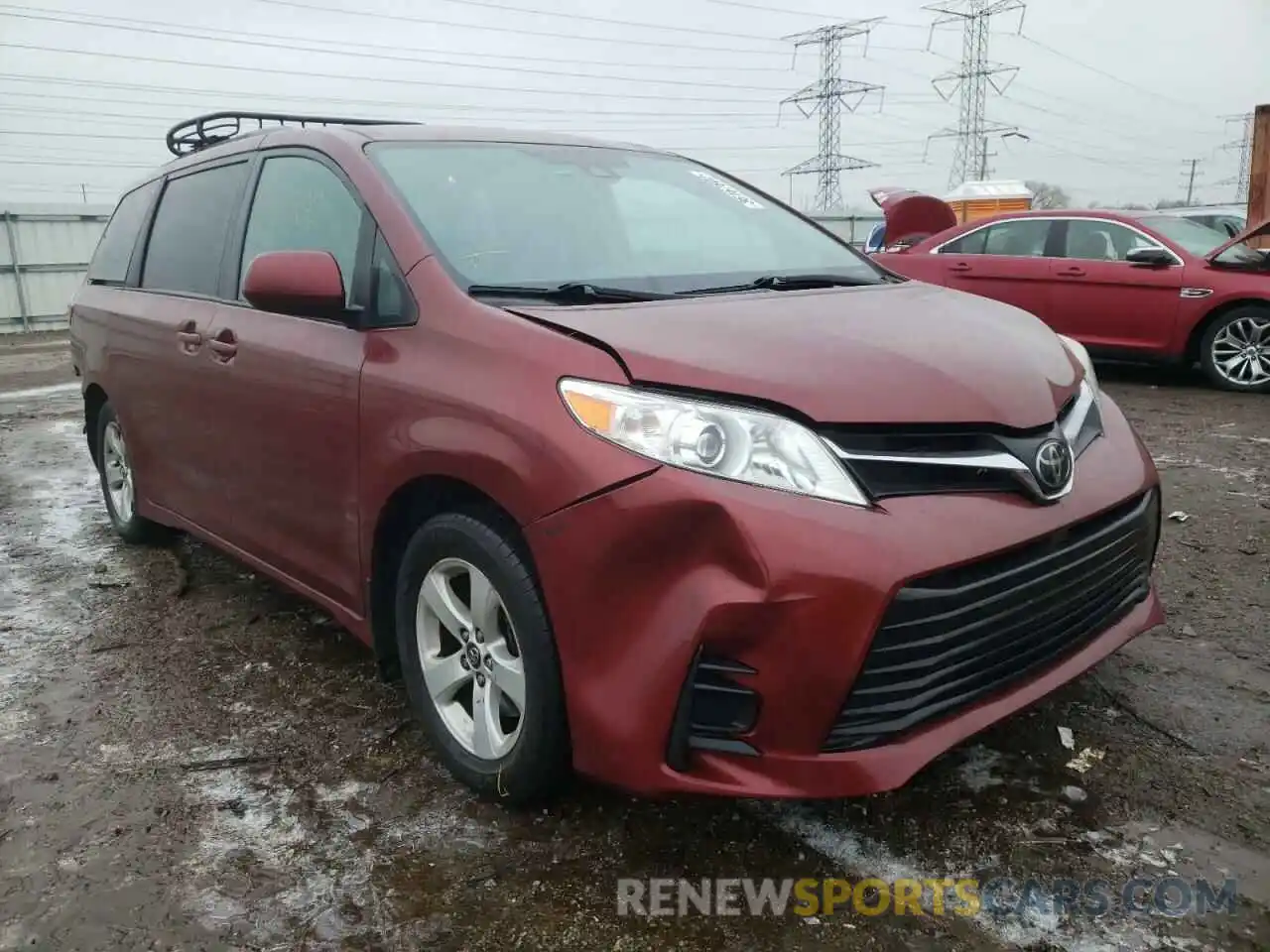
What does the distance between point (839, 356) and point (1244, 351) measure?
7.05 m

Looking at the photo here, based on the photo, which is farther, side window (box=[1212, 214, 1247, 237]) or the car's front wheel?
side window (box=[1212, 214, 1247, 237])

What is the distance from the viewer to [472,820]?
7.79 ft

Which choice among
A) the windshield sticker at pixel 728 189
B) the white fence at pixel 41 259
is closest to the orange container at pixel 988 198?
the white fence at pixel 41 259

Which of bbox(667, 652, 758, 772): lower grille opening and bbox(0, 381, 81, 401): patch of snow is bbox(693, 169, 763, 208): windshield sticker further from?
bbox(0, 381, 81, 401): patch of snow

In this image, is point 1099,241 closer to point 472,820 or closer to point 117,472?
point 117,472

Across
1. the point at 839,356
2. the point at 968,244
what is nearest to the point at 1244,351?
the point at 968,244

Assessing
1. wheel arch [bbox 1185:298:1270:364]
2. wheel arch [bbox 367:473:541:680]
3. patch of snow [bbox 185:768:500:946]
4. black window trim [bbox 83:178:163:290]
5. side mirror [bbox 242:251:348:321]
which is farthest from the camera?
wheel arch [bbox 1185:298:1270:364]

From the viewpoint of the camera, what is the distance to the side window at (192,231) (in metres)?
3.46

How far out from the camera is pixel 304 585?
300cm

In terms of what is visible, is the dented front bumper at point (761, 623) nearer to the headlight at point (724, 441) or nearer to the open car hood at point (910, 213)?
the headlight at point (724, 441)

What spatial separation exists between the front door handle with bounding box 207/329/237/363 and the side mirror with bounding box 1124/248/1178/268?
7.18 metres

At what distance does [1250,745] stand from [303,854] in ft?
7.62

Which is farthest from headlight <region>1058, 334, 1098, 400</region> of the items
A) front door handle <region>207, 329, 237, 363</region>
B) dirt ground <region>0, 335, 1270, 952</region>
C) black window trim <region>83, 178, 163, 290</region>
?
black window trim <region>83, 178, 163, 290</region>

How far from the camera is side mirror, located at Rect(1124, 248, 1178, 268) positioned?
7895 millimetres
